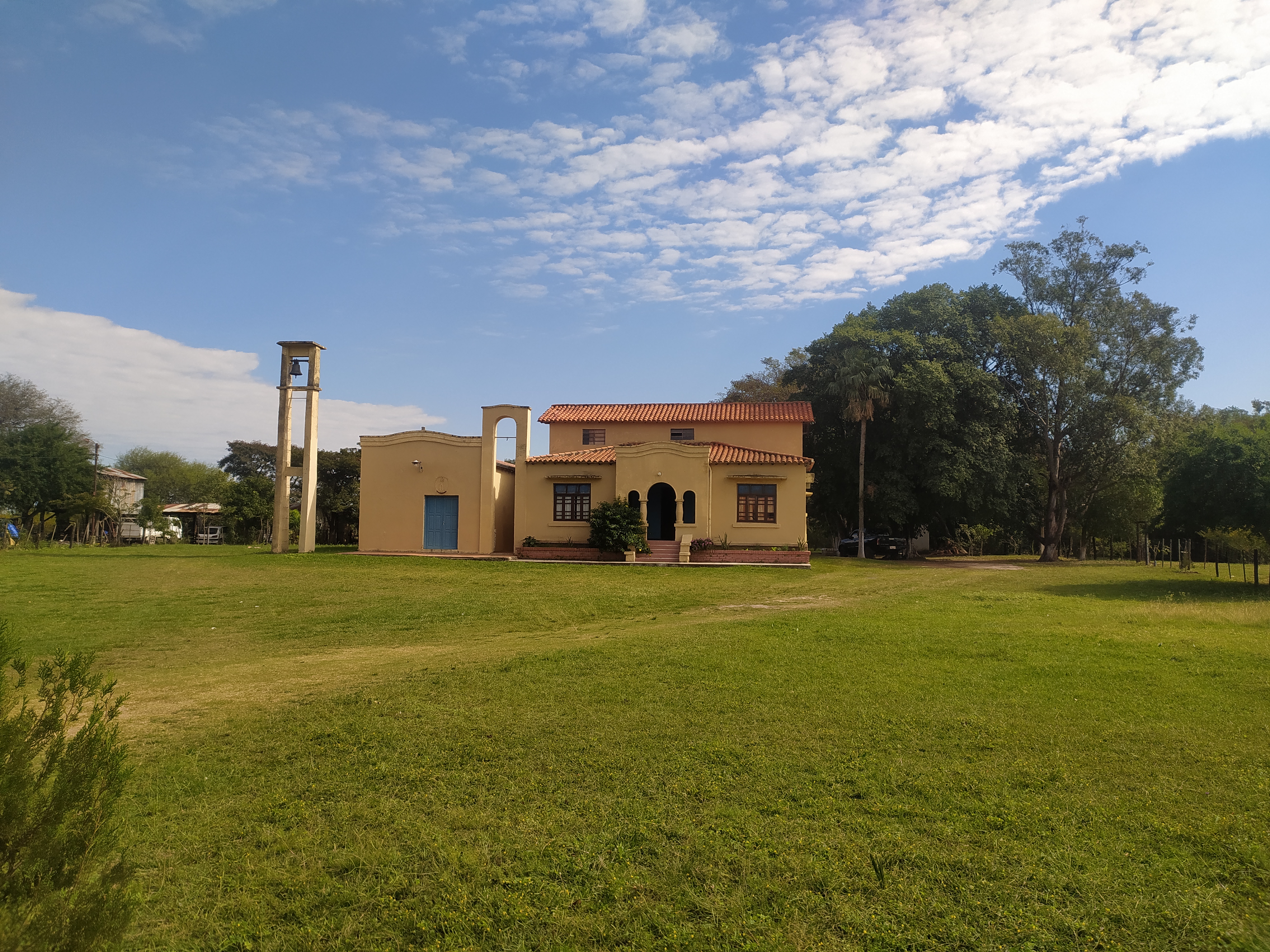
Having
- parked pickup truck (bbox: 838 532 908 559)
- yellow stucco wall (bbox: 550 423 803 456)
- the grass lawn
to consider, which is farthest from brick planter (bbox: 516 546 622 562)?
the grass lawn

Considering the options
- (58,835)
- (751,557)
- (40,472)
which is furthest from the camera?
(40,472)

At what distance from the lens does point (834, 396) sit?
4066cm

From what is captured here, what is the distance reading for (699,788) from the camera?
5758 mm

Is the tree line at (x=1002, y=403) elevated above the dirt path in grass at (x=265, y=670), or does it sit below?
above

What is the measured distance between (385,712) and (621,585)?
1308 centimetres

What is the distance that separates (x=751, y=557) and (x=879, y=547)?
496 inches

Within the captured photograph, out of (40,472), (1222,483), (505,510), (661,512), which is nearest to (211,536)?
(40,472)

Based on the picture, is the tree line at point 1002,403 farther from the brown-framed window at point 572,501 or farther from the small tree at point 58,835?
the small tree at point 58,835

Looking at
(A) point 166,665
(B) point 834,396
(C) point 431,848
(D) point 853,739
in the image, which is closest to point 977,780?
(D) point 853,739

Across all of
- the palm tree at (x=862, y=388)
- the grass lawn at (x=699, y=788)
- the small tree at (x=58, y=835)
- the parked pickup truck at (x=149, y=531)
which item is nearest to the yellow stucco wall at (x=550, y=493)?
the palm tree at (x=862, y=388)

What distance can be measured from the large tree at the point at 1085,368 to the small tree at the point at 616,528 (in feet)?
73.8

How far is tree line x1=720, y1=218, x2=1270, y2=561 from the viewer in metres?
36.9

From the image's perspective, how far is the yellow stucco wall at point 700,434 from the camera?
35.5m

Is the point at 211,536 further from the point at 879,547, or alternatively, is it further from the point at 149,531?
the point at 879,547
